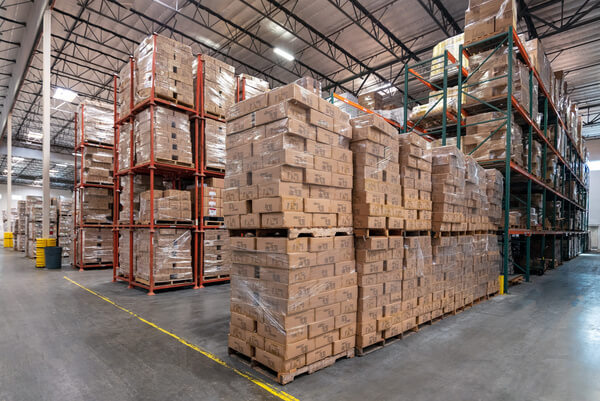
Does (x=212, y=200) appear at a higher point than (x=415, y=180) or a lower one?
lower

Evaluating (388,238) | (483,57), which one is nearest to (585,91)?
(483,57)

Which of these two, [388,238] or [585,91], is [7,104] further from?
[585,91]

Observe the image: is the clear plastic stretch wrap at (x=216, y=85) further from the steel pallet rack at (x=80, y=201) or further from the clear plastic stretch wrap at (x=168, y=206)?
the steel pallet rack at (x=80, y=201)

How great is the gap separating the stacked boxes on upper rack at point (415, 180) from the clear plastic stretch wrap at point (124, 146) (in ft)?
20.3

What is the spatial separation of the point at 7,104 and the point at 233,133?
1884 cm

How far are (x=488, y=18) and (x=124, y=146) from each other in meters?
9.12

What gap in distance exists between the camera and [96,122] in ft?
33.8

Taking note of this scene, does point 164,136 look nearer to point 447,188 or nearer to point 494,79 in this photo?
point 447,188

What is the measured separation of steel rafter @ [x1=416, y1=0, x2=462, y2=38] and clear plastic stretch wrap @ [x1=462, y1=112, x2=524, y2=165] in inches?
183

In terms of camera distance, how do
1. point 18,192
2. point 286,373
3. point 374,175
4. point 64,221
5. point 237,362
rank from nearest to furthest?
1. point 286,373
2. point 237,362
3. point 374,175
4. point 64,221
5. point 18,192

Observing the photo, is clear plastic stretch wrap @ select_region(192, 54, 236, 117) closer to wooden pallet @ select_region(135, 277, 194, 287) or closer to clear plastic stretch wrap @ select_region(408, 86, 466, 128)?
wooden pallet @ select_region(135, 277, 194, 287)

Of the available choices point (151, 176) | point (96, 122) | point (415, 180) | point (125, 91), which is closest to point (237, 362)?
point (415, 180)

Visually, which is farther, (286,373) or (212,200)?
(212,200)

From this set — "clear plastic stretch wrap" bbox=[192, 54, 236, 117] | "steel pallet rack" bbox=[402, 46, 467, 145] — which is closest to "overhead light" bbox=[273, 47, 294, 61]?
"clear plastic stretch wrap" bbox=[192, 54, 236, 117]
